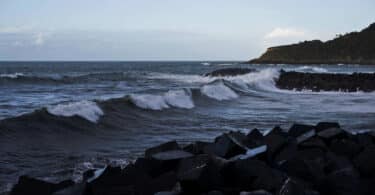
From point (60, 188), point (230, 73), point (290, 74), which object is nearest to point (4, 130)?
point (60, 188)

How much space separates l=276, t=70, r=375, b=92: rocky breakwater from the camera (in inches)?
1114

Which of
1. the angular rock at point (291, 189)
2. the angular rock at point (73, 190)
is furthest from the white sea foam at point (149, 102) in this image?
the angular rock at point (291, 189)

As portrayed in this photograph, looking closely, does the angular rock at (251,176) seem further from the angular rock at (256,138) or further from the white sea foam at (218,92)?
the white sea foam at (218,92)

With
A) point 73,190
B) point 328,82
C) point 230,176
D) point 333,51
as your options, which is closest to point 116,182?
point 73,190

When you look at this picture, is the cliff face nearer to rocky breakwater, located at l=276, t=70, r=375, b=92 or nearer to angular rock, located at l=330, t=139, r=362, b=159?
rocky breakwater, located at l=276, t=70, r=375, b=92

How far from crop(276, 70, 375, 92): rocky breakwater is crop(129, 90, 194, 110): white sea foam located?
11625 mm

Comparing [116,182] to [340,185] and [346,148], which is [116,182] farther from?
[346,148]

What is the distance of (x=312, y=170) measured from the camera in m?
5.55

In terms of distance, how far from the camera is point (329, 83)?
3053 cm

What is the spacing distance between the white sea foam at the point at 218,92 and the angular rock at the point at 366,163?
16.6 meters

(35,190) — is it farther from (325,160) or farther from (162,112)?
(162,112)

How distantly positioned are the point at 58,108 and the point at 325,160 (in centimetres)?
904

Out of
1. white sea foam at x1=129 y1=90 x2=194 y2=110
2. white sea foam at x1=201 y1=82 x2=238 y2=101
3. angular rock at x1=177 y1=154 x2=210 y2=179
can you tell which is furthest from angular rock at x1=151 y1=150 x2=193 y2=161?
white sea foam at x1=201 y1=82 x2=238 y2=101

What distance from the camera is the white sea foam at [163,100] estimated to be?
17278 mm
